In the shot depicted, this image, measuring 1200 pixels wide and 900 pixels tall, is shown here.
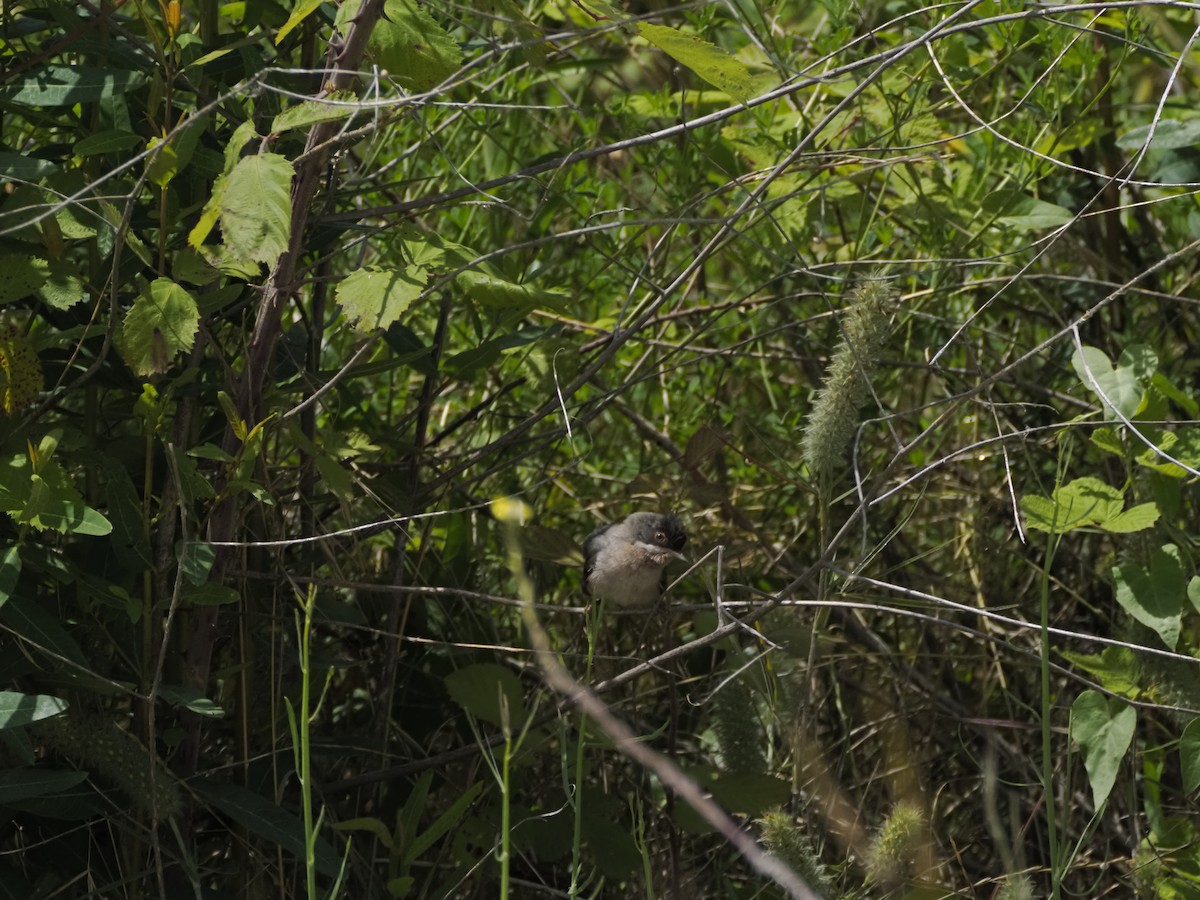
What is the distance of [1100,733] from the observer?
222 cm

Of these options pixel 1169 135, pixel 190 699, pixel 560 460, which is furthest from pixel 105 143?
pixel 1169 135

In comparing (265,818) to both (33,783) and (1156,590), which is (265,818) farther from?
(1156,590)

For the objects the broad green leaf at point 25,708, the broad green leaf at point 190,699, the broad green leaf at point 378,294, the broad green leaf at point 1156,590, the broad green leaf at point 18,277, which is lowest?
the broad green leaf at point 1156,590

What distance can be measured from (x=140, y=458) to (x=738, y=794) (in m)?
1.20

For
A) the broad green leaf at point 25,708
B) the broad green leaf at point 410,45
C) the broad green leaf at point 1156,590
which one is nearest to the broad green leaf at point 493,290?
the broad green leaf at point 410,45

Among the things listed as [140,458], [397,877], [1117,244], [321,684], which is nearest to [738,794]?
[397,877]

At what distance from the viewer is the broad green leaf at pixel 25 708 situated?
182cm

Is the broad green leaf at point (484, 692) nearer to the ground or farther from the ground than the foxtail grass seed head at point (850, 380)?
nearer to the ground

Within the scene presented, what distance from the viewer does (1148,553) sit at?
2516 mm

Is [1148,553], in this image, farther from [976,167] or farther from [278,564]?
[278,564]

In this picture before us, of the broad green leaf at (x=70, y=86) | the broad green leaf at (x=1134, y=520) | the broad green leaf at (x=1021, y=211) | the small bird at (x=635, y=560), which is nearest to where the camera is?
the broad green leaf at (x=70, y=86)

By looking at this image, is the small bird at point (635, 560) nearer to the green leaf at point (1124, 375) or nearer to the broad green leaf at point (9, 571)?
the green leaf at point (1124, 375)

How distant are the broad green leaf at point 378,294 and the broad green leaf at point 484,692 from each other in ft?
2.60

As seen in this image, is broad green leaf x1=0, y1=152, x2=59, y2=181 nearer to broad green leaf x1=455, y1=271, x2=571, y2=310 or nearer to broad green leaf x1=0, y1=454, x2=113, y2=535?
broad green leaf x1=0, y1=454, x2=113, y2=535
